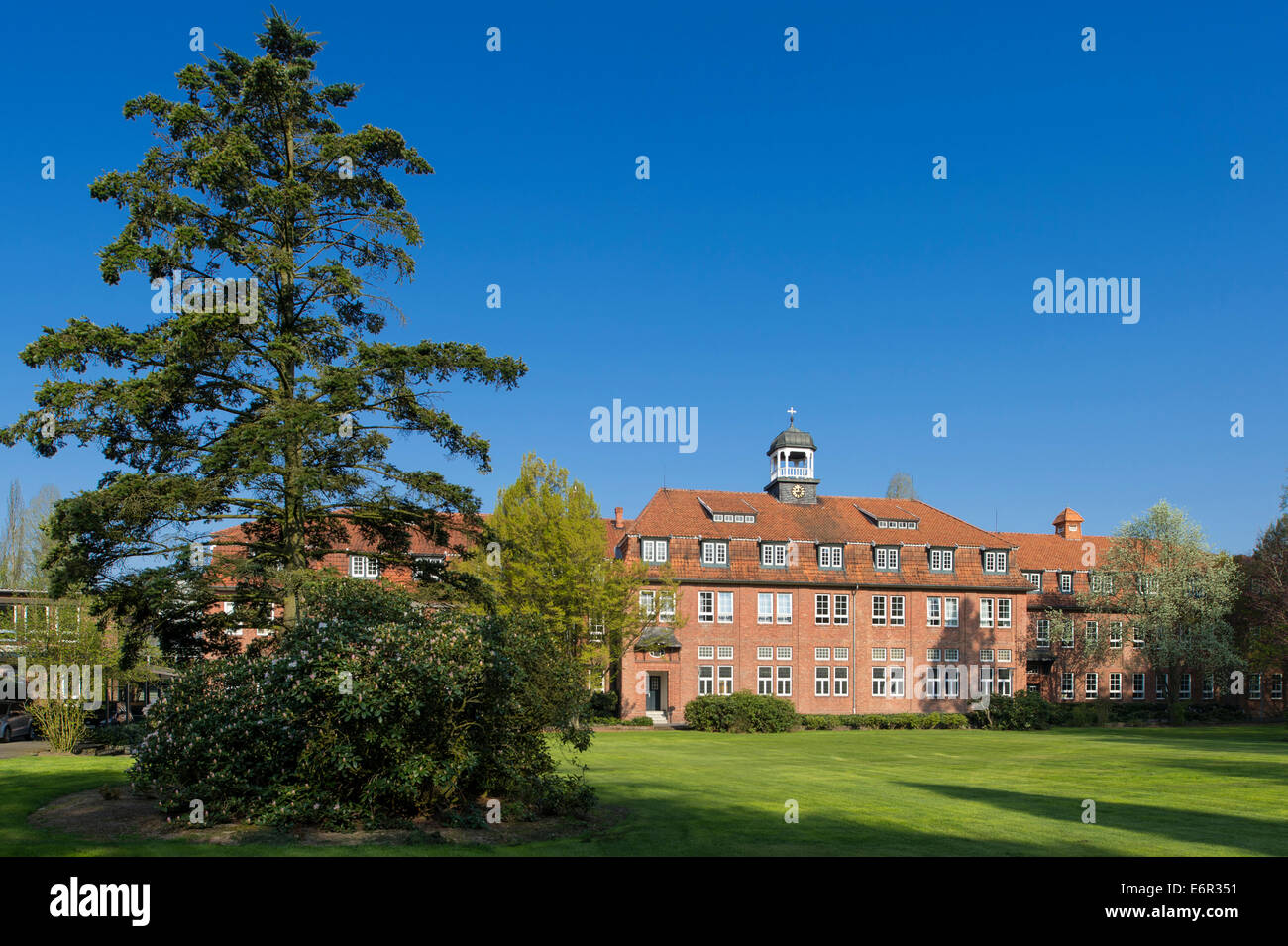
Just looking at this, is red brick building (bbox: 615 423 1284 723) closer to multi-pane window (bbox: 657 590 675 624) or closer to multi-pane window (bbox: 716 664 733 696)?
multi-pane window (bbox: 716 664 733 696)

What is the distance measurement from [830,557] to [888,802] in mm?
39004

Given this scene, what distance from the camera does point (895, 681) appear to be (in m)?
54.2

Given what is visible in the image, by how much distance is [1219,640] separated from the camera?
5356 cm

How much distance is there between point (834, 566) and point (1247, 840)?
41.9 meters

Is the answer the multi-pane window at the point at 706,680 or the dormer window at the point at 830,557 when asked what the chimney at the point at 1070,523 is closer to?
the dormer window at the point at 830,557

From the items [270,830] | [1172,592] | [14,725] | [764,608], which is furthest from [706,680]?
[270,830]

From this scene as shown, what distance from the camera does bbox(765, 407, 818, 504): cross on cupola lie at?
59.8m

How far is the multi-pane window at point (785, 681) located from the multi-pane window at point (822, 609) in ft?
11.2

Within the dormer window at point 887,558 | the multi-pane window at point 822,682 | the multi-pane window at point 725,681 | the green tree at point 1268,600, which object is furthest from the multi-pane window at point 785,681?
the green tree at point 1268,600

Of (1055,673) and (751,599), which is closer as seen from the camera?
(751,599)
